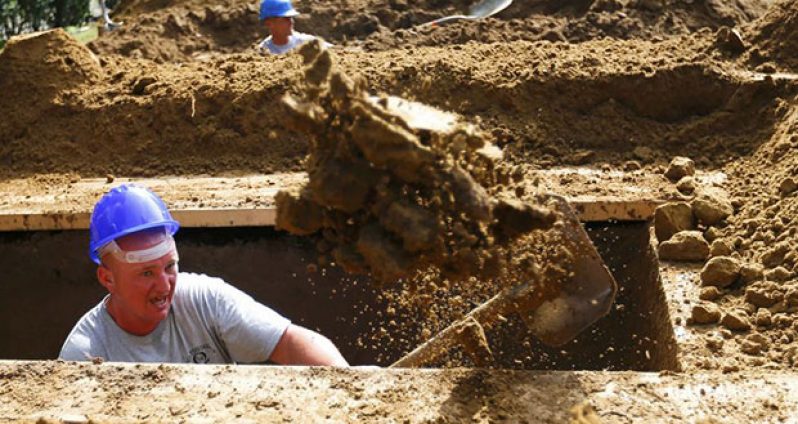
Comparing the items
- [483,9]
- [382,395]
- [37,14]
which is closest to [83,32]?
[37,14]

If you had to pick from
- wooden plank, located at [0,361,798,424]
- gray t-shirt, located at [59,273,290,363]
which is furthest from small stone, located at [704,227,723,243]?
gray t-shirt, located at [59,273,290,363]

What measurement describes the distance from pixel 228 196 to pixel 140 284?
2.15 m

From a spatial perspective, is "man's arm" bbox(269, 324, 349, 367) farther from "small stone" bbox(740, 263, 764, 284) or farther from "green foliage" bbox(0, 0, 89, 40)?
"green foliage" bbox(0, 0, 89, 40)

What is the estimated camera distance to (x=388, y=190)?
2.81 meters

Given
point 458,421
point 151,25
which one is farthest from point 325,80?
point 151,25

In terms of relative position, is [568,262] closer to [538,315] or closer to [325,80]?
[538,315]

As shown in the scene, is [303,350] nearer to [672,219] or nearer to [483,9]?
[672,219]

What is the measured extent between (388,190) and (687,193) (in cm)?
290

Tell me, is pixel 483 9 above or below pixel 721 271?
below

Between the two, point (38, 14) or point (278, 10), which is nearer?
point (278, 10)

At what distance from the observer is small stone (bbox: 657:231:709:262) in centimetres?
455

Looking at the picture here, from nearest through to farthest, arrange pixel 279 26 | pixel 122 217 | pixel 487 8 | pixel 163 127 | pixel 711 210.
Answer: pixel 122 217, pixel 711 210, pixel 163 127, pixel 279 26, pixel 487 8

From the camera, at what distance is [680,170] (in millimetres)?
5422

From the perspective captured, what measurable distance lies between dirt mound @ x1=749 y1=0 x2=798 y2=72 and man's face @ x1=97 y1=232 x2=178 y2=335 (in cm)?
410
